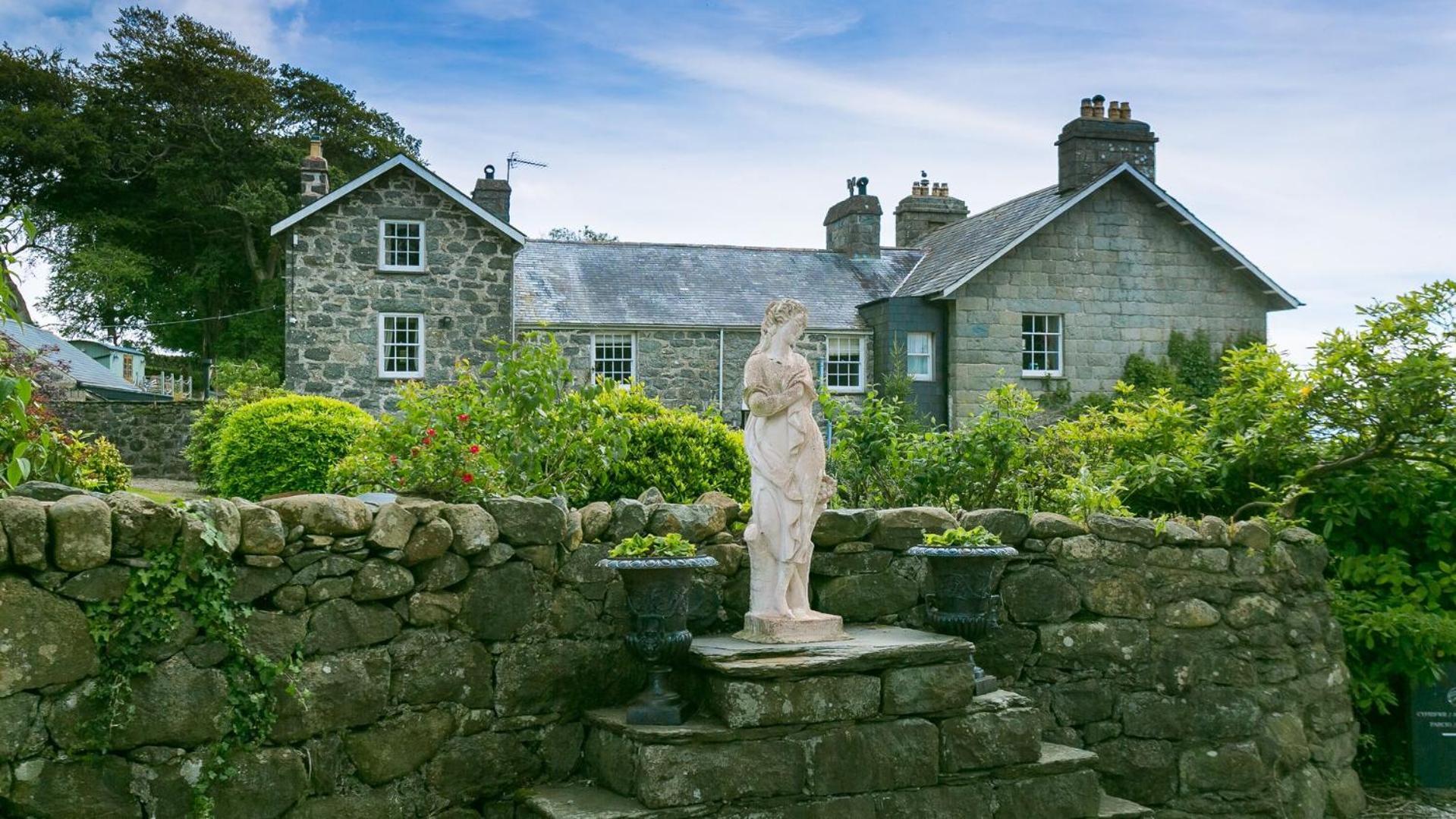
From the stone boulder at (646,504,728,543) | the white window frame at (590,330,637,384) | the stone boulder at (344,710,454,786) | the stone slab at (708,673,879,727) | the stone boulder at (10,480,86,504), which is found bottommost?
the stone boulder at (344,710,454,786)

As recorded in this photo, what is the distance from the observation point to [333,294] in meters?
22.4

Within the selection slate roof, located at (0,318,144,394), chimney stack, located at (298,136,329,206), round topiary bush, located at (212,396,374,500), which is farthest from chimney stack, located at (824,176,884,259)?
slate roof, located at (0,318,144,394)

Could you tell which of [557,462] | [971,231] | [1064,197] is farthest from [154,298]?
[557,462]

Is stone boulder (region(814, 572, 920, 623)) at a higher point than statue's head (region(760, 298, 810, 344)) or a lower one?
lower

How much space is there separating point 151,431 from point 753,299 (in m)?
11.8

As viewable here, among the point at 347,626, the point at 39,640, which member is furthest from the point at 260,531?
the point at 39,640

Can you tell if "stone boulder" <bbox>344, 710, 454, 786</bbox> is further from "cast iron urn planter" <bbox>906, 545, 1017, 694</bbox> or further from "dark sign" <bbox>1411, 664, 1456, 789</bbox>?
"dark sign" <bbox>1411, 664, 1456, 789</bbox>

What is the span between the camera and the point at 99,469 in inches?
368

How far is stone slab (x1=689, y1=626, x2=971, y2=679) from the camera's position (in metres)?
6.03

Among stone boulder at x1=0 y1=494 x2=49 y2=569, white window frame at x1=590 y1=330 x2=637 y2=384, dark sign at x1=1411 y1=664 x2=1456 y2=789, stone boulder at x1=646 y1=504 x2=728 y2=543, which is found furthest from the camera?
white window frame at x1=590 y1=330 x2=637 y2=384

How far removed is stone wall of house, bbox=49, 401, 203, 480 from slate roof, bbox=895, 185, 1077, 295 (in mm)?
14344

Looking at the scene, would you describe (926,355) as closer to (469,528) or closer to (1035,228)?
(1035,228)

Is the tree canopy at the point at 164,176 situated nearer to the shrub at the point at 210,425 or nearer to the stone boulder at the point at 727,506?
the shrub at the point at 210,425

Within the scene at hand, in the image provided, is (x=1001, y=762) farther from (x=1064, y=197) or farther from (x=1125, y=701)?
(x=1064, y=197)
